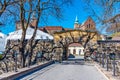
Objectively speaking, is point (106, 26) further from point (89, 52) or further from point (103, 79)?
point (89, 52)

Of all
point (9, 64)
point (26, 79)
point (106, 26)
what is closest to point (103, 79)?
point (106, 26)

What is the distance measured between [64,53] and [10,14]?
65.5 ft

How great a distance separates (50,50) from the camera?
39094 millimetres

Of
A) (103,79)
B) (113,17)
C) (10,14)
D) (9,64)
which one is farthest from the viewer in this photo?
(10,14)

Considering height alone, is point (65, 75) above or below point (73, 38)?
below

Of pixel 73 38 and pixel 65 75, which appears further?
pixel 73 38

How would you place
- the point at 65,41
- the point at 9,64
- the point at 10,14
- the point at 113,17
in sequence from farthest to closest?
the point at 65,41 < the point at 10,14 < the point at 9,64 < the point at 113,17

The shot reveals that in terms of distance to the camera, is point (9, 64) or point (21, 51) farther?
point (21, 51)

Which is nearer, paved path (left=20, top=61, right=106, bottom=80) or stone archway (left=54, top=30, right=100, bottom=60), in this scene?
paved path (left=20, top=61, right=106, bottom=80)

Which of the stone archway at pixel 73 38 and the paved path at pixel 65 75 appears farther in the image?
the stone archway at pixel 73 38

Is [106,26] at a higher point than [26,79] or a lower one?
higher

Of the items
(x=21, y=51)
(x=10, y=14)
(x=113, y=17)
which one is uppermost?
(x=10, y=14)

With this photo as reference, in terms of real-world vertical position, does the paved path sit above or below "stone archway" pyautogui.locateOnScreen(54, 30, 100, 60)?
below

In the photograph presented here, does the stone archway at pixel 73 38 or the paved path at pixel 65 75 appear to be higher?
the stone archway at pixel 73 38
